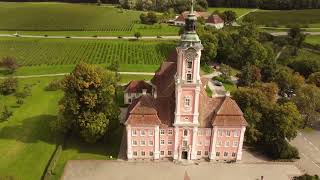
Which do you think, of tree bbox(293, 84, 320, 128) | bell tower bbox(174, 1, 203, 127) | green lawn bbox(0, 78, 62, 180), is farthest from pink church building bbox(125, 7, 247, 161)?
tree bbox(293, 84, 320, 128)

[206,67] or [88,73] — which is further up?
[88,73]

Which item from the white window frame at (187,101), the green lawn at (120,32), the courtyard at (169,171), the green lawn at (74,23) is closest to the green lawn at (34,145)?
the courtyard at (169,171)

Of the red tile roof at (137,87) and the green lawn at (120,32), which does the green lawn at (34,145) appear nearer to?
the red tile roof at (137,87)

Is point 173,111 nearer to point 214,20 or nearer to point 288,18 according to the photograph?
point 214,20

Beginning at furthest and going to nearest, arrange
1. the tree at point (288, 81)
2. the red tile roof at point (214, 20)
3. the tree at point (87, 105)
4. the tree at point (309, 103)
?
the red tile roof at point (214, 20) < the tree at point (288, 81) < the tree at point (309, 103) < the tree at point (87, 105)

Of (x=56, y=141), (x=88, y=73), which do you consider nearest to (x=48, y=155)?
(x=56, y=141)

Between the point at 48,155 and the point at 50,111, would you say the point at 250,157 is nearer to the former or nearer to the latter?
the point at 48,155

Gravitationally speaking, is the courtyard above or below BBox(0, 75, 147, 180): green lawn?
below

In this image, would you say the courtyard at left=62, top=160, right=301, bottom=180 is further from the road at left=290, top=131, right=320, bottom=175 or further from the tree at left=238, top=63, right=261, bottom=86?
the tree at left=238, top=63, right=261, bottom=86
